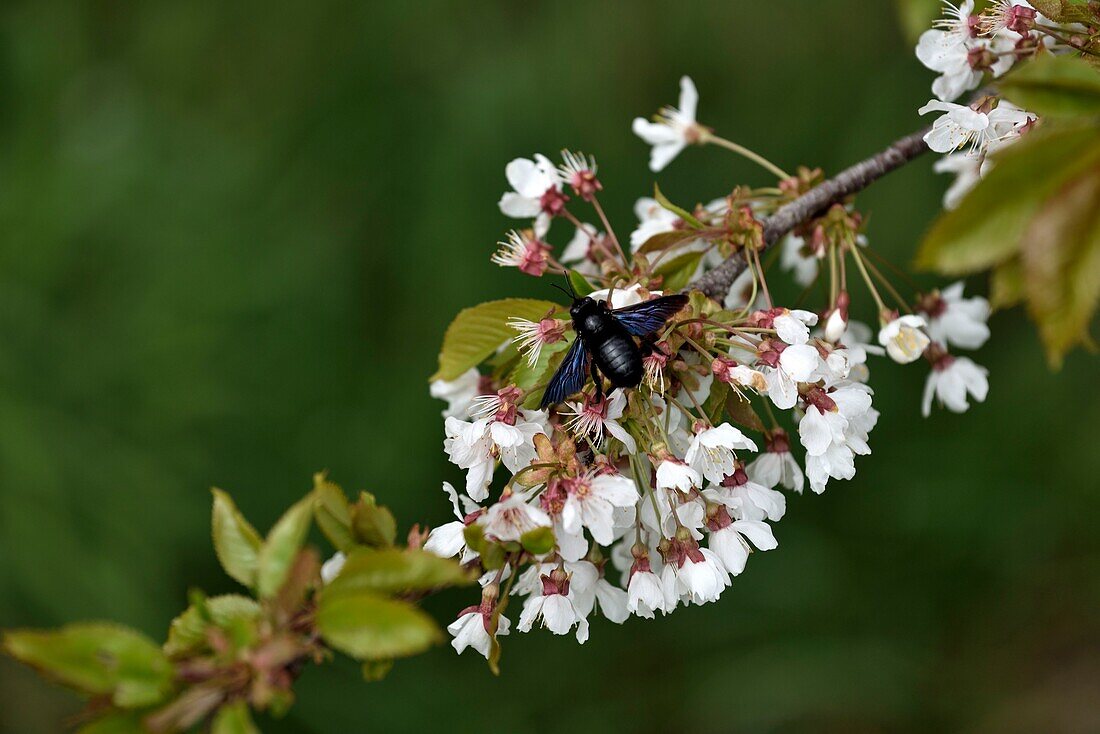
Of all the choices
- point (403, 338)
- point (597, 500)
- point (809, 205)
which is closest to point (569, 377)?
point (597, 500)

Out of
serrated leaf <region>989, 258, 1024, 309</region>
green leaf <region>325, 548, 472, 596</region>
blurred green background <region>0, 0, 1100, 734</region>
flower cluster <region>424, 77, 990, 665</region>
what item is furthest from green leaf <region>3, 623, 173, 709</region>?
blurred green background <region>0, 0, 1100, 734</region>

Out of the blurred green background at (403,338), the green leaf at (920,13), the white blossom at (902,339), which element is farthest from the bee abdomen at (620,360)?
the blurred green background at (403,338)

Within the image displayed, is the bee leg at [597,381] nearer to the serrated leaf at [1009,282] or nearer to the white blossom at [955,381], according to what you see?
the serrated leaf at [1009,282]

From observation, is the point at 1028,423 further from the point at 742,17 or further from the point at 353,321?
the point at 353,321

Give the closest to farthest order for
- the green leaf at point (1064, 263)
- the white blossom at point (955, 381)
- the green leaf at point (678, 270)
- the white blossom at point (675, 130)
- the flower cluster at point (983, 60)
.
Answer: the green leaf at point (1064, 263) < the flower cluster at point (983, 60) < the green leaf at point (678, 270) < the white blossom at point (955, 381) < the white blossom at point (675, 130)

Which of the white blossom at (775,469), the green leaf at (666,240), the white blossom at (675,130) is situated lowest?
the white blossom at (775,469)

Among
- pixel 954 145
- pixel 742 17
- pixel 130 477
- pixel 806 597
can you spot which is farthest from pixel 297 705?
pixel 742 17

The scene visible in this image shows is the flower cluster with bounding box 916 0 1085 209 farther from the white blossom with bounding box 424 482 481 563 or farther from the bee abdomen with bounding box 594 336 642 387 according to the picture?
the white blossom with bounding box 424 482 481 563

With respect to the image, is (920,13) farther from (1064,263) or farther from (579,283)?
(1064,263)
